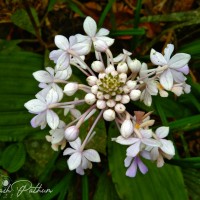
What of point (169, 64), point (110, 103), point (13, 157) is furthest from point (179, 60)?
point (13, 157)

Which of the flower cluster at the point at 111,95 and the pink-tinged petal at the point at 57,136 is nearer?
the flower cluster at the point at 111,95

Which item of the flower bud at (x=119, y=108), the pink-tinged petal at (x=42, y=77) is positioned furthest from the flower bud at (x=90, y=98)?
the pink-tinged petal at (x=42, y=77)

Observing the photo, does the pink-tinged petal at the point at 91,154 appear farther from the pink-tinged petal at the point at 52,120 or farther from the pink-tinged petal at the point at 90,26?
the pink-tinged petal at the point at 90,26

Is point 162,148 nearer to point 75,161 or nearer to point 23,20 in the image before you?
point 75,161

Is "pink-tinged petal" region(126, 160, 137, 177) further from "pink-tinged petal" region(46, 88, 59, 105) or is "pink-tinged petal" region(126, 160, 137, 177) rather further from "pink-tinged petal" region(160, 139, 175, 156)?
"pink-tinged petal" region(46, 88, 59, 105)

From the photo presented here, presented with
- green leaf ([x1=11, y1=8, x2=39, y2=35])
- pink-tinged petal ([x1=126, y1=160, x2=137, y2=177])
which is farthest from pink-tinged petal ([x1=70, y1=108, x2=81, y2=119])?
green leaf ([x1=11, y1=8, x2=39, y2=35])

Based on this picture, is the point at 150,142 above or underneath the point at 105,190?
above
